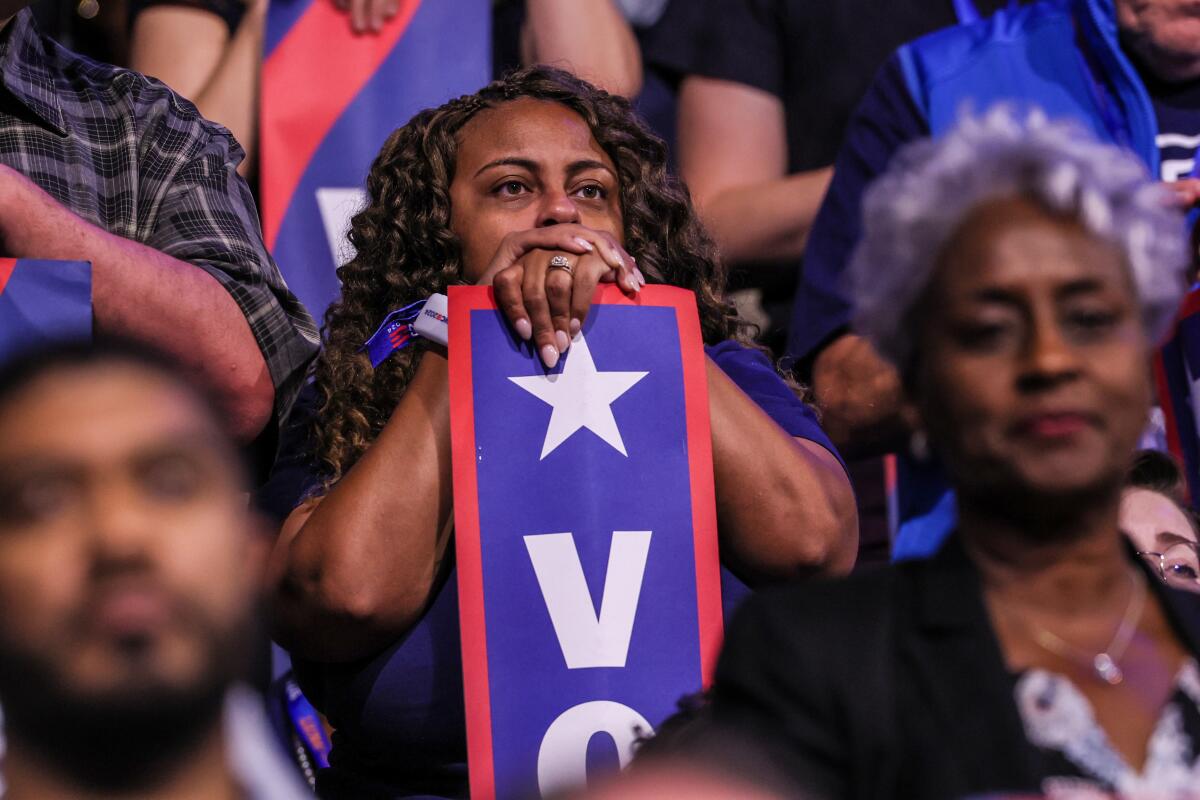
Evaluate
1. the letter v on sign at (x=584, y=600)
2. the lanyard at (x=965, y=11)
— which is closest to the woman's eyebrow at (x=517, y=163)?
the letter v on sign at (x=584, y=600)

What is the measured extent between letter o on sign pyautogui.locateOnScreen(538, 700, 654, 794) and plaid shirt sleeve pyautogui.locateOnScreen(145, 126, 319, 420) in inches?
29.7

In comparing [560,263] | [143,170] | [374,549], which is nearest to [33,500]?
[374,549]

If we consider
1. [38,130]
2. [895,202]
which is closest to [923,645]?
[895,202]

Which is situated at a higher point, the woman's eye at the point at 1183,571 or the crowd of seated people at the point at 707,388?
the crowd of seated people at the point at 707,388

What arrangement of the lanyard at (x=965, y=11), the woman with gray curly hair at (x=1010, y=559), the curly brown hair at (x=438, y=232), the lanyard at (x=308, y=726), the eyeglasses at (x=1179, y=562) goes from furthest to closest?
the lanyard at (x=965, y=11)
the lanyard at (x=308, y=726)
the eyeglasses at (x=1179, y=562)
the curly brown hair at (x=438, y=232)
the woman with gray curly hair at (x=1010, y=559)

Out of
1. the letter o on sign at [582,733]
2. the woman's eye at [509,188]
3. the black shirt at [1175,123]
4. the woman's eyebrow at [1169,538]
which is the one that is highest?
the woman's eye at [509,188]

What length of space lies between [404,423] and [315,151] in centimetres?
127

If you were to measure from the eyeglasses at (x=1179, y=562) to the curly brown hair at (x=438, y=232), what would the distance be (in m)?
0.78

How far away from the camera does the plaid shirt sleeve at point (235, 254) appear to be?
8.05 ft

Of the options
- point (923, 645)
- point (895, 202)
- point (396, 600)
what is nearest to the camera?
point (923, 645)

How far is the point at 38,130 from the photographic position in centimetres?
253

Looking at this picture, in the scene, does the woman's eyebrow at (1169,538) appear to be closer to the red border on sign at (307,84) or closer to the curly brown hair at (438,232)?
the curly brown hair at (438,232)

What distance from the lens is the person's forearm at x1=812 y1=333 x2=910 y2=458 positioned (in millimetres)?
2801

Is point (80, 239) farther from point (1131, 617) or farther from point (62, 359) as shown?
point (1131, 617)
